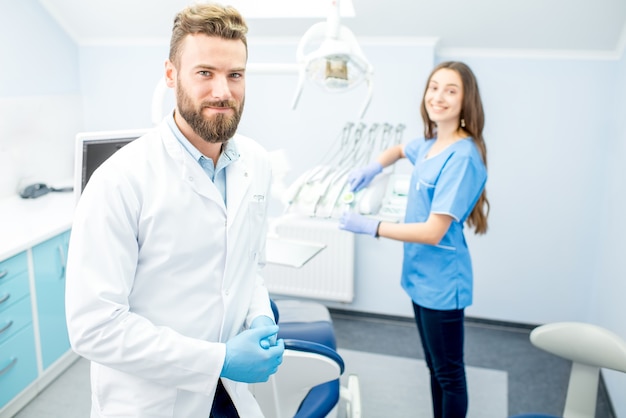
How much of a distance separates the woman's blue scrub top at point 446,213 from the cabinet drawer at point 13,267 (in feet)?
4.76

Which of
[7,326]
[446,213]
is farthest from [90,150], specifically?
[446,213]

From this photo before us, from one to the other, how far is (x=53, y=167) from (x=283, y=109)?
1295 millimetres

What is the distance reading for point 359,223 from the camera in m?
1.79

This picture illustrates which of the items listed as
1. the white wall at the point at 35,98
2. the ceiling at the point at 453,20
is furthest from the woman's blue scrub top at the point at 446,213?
the white wall at the point at 35,98

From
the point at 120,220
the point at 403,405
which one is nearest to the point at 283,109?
the point at 403,405

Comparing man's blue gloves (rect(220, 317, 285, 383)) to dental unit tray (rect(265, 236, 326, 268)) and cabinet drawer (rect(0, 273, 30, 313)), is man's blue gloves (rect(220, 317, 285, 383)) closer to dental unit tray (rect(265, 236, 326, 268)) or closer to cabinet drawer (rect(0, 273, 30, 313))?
dental unit tray (rect(265, 236, 326, 268))

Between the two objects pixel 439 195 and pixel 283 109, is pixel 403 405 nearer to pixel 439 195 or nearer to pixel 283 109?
pixel 439 195

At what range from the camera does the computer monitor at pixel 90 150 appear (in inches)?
67.5

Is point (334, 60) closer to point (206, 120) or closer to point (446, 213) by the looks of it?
point (446, 213)

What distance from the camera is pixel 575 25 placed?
2.38m

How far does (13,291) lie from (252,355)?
142cm

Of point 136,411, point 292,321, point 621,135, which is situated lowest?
point 292,321

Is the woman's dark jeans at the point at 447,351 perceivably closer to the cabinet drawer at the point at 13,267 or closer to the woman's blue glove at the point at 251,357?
the woman's blue glove at the point at 251,357

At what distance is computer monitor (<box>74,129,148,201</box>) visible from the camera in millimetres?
1715
